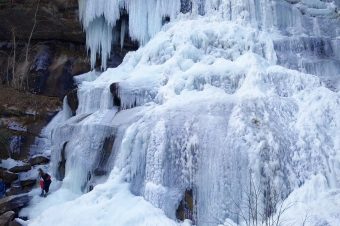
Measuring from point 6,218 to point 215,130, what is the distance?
17.8ft

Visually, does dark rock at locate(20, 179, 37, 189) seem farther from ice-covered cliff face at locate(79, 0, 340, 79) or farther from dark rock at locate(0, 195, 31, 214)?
ice-covered cliff face at locate(79, 0, 340, 79)

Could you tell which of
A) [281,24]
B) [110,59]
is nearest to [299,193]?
[281,24]

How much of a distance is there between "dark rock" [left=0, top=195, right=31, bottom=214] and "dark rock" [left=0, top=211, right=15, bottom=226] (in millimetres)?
310

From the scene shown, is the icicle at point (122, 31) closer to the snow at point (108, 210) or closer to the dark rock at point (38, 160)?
the dark rock at point (38, 160)

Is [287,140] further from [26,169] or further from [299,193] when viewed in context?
[26,169]

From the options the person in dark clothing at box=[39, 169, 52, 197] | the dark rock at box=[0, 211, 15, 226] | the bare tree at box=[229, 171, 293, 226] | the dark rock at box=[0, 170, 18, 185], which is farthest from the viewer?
the dark rock at box=[0, 170, 18, 185]

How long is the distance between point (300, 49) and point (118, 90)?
550 cm

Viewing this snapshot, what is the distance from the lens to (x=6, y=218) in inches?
417

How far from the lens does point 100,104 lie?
13094 millimetres

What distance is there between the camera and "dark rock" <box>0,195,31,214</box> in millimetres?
11062

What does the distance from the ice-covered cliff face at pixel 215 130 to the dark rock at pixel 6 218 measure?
2.43 feet

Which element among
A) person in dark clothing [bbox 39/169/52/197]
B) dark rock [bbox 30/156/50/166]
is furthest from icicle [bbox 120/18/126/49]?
person in dark clothing [bbox 39/169/52/197]

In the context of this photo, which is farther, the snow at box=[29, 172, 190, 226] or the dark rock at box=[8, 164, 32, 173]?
the dark rock at box=[8, 164, 32, 173]

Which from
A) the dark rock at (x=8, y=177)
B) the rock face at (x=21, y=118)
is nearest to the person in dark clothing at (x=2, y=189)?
the dark rock at (x=8, y=177)
